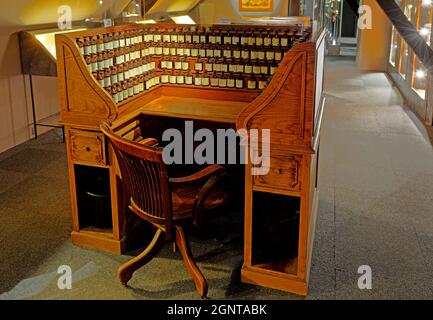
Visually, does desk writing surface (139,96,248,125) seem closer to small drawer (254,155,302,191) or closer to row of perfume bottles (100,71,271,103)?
row of perfume bottles (100,71,271,103)

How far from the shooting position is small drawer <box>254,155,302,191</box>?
250 centimetres

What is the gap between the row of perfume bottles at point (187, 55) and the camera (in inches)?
115

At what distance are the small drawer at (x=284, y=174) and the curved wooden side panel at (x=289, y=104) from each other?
0.28 ft

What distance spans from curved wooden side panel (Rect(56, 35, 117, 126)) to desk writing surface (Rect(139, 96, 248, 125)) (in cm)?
34

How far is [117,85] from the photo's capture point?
9.87 ft

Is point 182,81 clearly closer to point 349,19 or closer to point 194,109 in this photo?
point 194,109

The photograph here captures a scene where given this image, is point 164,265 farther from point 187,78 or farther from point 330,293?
point 187,78

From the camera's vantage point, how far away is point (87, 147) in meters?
2.93

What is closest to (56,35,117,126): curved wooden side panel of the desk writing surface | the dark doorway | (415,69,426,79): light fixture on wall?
the desk writing surface

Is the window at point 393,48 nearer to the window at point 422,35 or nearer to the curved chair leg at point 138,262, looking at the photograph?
the window at point 422,35

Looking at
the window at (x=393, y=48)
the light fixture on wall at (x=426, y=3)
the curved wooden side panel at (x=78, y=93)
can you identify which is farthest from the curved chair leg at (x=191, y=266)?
the window at (x=393, y=48)

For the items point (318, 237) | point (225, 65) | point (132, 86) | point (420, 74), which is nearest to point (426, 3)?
point (420, 74)

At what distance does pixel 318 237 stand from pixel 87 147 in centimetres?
158
